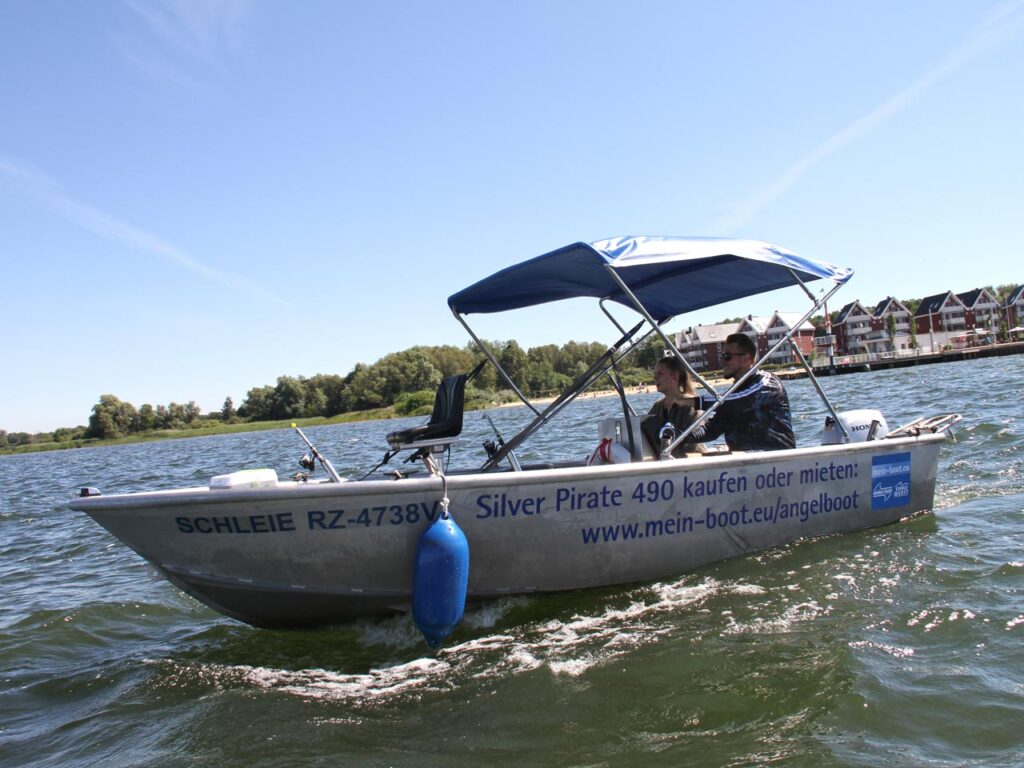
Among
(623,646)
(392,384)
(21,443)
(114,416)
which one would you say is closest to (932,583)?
(623,646)

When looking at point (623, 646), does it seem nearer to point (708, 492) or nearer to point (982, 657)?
point (708, 492)

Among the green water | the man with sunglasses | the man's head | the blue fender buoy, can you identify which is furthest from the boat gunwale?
the man's head

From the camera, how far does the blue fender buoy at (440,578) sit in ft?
15.2

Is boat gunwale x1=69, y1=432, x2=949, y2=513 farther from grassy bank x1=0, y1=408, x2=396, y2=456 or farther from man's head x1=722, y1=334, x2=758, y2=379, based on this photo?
grassy bank x1=0, y1=408, x2=396, y2=456

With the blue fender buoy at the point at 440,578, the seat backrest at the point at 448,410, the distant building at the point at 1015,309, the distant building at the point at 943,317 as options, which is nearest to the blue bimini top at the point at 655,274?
the seat backrest at the point at 448,410

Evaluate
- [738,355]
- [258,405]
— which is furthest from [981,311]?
[738,355]

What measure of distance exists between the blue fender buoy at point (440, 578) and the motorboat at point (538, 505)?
24 mm

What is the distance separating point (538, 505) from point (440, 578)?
933 millimetres

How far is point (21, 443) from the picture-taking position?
117m

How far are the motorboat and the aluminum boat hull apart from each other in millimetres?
11

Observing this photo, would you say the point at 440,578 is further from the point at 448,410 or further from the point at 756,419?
the point at 756,419

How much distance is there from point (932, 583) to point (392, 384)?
9419cm

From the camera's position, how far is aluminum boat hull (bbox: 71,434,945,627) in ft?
15.7

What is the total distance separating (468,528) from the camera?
5070 millimetres
